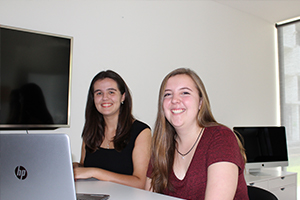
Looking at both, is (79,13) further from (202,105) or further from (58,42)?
(202,105)

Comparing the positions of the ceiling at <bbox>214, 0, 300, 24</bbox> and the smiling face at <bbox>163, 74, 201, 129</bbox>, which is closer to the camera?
the smiling face at <bbox>163, 74, 201, 129</bbox>

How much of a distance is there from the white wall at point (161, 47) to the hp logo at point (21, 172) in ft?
5.18

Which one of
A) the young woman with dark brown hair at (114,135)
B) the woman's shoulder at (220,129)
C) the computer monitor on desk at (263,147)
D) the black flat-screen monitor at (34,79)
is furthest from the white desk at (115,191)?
the computer monitor on desk at (263,147)

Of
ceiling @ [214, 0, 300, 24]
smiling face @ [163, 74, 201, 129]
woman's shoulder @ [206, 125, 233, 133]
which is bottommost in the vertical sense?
woman's shoulder @ [206, 125, 233, 133]

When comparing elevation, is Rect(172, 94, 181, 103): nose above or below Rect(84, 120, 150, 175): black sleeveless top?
above

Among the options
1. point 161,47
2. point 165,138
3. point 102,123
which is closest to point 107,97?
point 102,123

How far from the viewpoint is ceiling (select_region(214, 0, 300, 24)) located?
392cm

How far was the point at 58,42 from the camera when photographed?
2395 mm

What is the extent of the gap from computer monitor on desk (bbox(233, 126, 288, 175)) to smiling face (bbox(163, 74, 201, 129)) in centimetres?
202

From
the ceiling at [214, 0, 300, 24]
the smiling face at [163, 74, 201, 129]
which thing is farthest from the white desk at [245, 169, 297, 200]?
the ceiling at [214, 0, 300, 24]

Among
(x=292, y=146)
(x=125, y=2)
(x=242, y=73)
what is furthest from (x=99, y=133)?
(x=292, y=146)

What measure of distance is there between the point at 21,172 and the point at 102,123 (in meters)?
1.31

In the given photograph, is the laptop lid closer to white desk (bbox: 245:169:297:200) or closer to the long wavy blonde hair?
the long wavy blonde hair

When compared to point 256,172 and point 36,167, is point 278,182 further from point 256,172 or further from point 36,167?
point 36,167
